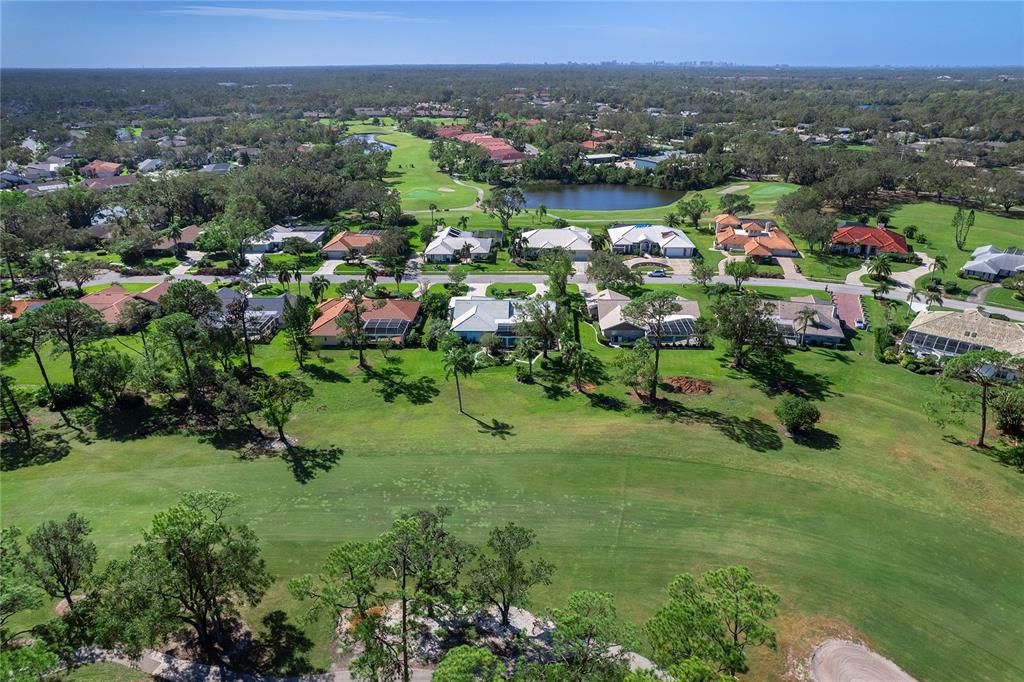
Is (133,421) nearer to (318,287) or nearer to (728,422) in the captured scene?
(318,287)

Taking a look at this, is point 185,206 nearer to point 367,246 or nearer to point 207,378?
point 367,246

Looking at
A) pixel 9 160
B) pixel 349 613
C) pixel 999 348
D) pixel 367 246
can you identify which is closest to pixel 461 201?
pixel 367 246

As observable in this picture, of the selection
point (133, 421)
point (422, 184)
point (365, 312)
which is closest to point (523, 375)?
point (365, 312)

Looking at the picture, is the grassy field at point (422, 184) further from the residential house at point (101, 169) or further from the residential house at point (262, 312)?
the residential house at point (101, 169)

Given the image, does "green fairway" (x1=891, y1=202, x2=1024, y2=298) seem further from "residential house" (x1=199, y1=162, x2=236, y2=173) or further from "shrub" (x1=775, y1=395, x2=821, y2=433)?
"residential house" (x1=199, y1=162, x2=236, y2=173)

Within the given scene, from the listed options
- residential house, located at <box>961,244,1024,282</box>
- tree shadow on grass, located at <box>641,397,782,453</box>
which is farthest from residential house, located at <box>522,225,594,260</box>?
residential house, located at <box>961,244,1024,282</box>

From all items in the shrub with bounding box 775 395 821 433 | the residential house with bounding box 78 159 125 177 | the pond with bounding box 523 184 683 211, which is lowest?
the shrub with bounding box 775 395 821 433

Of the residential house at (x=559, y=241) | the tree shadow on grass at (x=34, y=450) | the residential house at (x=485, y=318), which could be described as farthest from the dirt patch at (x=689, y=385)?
the tree shadow on grass at (x=34, y=450)
